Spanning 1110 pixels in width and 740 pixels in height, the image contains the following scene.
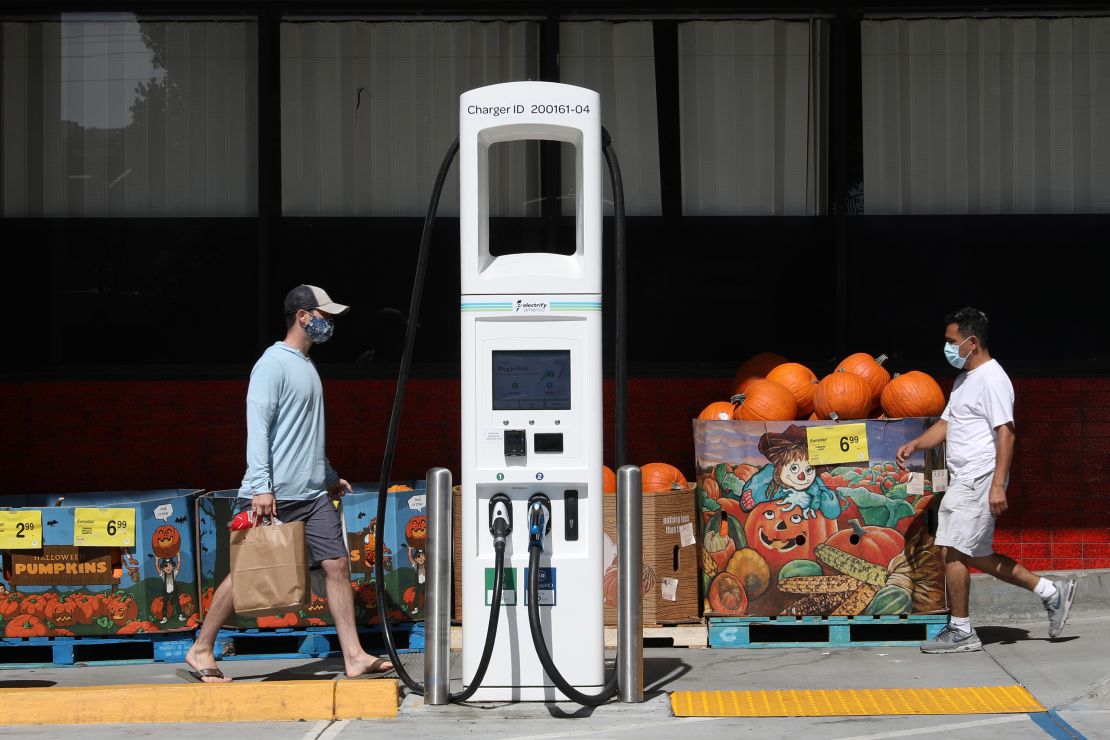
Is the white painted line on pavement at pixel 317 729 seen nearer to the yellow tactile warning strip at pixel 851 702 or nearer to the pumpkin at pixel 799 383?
the yellow tactile warning strip at pixel 851 702

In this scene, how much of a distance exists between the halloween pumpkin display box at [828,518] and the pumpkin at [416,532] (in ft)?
5.97

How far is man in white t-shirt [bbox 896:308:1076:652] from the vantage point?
8023 mm

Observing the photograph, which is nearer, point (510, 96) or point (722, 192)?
point (510, 96)

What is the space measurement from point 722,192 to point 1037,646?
3.95 meters

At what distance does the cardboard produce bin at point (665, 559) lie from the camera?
832cm

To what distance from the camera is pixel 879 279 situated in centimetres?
1021

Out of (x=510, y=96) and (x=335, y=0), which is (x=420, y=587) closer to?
(x=510, y=96)

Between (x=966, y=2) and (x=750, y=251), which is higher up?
(x=966, y=2)

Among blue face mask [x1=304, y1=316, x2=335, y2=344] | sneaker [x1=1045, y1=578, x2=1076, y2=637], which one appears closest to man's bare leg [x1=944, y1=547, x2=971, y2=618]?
sneaker [x1=1045, y1=578, x2=1076, y2=637]

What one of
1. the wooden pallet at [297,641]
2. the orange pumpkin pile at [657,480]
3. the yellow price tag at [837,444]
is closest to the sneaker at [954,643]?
the yellow price tag at [837,444]

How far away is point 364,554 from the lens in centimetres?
831

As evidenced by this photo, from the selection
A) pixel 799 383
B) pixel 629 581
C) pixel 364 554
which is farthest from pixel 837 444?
pixel 364 554

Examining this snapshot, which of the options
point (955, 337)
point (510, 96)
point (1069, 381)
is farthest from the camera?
point (1069, 381)

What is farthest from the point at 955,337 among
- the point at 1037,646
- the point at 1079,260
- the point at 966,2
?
the point at 966,2
